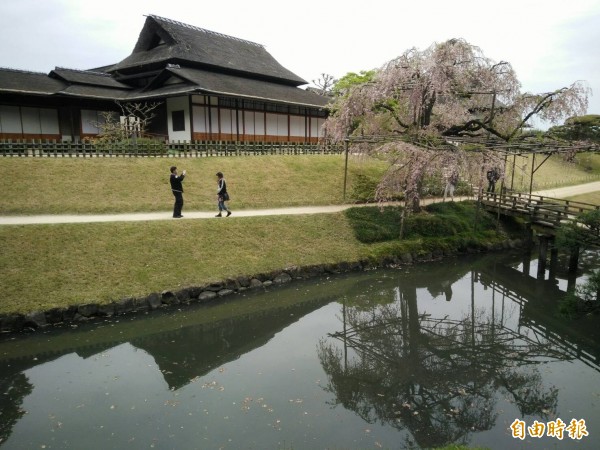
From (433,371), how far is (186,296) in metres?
7.28

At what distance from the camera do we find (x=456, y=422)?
22.6 feet

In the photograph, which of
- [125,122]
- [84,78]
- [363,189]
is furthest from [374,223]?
[84,78]

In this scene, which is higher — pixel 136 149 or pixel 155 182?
pixel 136 149

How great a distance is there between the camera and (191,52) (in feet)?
93.1

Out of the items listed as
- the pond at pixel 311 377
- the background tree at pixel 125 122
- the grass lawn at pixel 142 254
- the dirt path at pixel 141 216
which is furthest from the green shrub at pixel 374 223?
the background tree at pixel 125 122

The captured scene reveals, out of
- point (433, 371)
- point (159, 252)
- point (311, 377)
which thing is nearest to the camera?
point (311, 377)

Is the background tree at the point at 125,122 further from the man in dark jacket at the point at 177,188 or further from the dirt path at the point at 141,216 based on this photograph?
the man in dark jacket at the point at 177,188

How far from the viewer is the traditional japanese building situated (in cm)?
2472

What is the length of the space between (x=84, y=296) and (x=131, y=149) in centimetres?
1260

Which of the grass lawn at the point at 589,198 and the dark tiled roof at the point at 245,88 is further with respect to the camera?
the grass lawn at the point at 589,198

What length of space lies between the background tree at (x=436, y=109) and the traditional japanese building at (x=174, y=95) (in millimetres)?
8859

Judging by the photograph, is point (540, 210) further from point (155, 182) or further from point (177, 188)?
point (155, 182)

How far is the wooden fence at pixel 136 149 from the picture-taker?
64.0 feet

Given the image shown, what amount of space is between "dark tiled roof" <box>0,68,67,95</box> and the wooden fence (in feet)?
9.86
